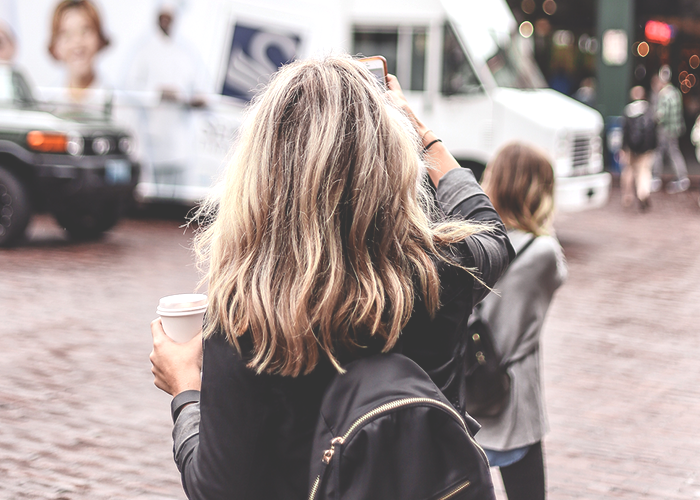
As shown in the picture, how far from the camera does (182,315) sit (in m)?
1.61

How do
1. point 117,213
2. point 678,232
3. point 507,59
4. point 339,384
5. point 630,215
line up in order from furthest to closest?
point 630,215, point 678,232, point 507,59, point 117,213, point 339,384

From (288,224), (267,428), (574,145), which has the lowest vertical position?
(574,145)

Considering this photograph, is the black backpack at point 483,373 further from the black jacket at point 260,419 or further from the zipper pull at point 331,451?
the zipper pull at point 331,451

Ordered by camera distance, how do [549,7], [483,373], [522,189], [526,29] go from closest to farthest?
1. [483,373]
2. [522,189]
3. [526,29]
4. [549,7]

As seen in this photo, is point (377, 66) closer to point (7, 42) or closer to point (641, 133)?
point (7, 42)

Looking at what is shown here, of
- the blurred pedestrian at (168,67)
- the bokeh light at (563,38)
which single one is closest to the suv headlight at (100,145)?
the blurred pedestrian at (168,67)

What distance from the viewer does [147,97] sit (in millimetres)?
11078

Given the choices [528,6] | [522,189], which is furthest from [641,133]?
[522,189]

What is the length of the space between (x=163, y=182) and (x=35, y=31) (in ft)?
8.89

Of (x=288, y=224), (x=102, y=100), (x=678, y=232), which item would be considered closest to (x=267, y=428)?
(x=288, y=224)

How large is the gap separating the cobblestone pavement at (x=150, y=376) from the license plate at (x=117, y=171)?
29.7 inches

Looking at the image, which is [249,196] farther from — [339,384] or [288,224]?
[339,384]

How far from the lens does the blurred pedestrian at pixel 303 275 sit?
136cm

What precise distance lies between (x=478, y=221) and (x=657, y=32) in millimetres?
23758
